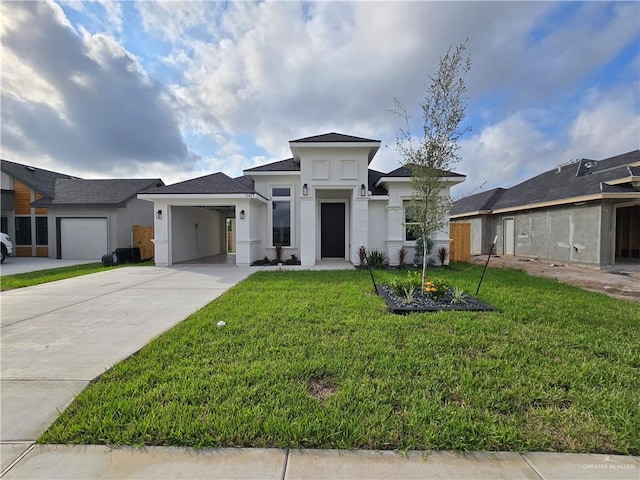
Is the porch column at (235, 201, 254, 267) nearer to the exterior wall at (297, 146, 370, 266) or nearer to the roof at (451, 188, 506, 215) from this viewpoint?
the exterior wall at (297, 146, 370, 266)

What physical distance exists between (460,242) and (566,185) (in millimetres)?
6671

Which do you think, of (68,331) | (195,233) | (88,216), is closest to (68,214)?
(88,216)

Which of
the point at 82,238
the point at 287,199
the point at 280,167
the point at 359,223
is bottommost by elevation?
the point at 82,238

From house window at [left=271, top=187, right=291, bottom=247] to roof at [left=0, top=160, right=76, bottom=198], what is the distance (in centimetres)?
1414

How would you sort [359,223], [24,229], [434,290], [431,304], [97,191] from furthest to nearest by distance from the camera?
[97,191], [24,229], [359,223], [434,290], [431,304]

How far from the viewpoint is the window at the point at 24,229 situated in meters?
16.4

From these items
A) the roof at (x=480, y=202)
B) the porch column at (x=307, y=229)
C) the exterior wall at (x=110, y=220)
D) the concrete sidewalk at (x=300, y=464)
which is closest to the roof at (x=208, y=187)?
the porch column at (x=307, y=229)

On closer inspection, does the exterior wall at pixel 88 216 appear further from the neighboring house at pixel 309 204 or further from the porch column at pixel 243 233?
→ the porch column at pixel 243 233

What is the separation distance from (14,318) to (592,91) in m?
19.4

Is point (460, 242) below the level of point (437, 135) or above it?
below

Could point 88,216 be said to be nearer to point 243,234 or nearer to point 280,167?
point 243,234

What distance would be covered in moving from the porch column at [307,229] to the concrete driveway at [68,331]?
139 inches

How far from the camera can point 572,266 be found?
12477mm

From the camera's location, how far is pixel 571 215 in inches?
504
